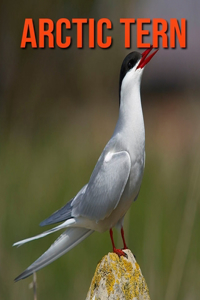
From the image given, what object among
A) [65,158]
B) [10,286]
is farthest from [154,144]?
[10,286]

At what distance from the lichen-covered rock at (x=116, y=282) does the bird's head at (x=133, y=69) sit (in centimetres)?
62

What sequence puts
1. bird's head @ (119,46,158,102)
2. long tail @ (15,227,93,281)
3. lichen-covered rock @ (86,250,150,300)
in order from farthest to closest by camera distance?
bird's head @ (119,46,158,102)
long tail @ (15,227,93,281)
lichen-covered rock @ (86,250,150,300)

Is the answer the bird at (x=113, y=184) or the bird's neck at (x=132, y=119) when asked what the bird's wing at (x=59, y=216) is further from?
the bird's neck at (x=132, y=119)

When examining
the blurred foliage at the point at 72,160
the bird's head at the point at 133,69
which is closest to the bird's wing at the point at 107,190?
the bird's head at the point at 133,69

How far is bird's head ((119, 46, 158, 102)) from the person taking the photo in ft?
4.73

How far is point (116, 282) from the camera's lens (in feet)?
3.47

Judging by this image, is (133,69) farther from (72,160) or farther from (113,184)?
(72,160)

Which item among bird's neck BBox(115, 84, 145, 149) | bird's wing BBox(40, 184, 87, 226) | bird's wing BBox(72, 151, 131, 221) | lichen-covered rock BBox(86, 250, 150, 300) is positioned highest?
bird's neck BBox(115, 84, 145, 149)

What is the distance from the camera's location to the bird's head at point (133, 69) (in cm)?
144

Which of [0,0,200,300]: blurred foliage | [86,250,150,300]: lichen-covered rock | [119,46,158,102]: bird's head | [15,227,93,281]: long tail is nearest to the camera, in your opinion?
[86,250,150,300]: lichen-covered rock

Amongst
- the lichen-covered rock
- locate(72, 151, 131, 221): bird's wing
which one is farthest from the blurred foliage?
the lichen-covered rock

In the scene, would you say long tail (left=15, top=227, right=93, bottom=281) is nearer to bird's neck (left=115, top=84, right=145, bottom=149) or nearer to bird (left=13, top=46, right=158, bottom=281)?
bird (left=13, top=46, right=158, bottom=281)

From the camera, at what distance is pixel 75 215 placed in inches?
54.4

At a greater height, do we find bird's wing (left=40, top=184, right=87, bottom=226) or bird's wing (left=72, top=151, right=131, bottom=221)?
bird's wing (left=72, top=151, right=131, bottom=221)
